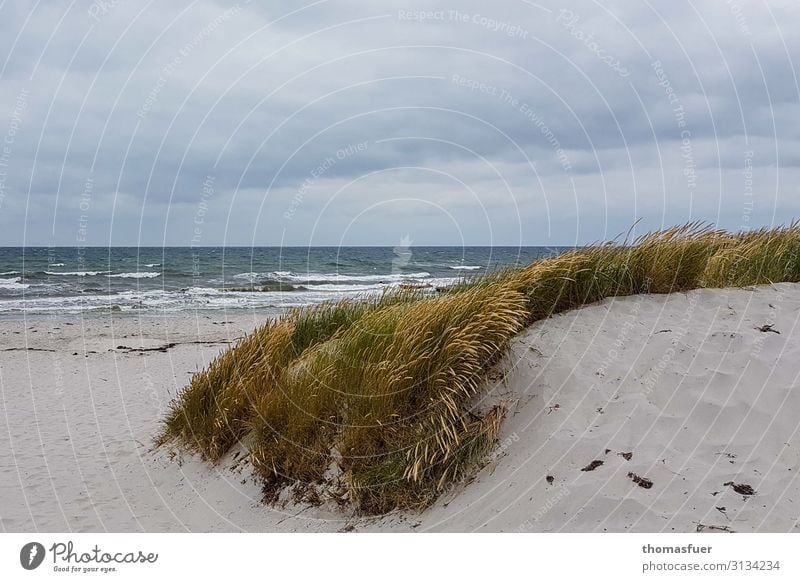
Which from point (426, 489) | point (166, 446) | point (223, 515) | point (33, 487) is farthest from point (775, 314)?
point (33, 487)

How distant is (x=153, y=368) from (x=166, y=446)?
22.5 feet

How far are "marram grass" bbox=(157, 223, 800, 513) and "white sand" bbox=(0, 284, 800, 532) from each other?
267mm

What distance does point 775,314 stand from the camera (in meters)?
7.54

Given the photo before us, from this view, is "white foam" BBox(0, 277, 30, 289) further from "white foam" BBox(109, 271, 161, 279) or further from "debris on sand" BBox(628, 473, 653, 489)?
"debris on sand" BBox(628, 473, 653, 489)

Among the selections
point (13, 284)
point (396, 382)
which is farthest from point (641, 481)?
point (13, 284)

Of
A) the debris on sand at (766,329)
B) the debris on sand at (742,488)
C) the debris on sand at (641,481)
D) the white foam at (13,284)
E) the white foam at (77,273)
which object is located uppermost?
the debris on sand at (766,329)

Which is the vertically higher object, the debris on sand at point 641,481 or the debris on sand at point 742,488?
the debris on sand at point 742,488

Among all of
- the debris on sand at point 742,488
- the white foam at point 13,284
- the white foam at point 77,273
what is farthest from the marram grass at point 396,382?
the white foam at point 77,273

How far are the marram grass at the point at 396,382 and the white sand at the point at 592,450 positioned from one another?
0.88ft

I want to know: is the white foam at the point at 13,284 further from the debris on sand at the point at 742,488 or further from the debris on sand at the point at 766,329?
the debris on sand at the point at 742,488

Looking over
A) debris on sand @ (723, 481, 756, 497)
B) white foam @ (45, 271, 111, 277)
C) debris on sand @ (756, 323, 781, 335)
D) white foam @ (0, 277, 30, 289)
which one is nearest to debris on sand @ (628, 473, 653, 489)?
debris on sand @ (723, 481, 756, 497)

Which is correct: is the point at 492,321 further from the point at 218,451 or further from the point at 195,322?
the point at 195,322

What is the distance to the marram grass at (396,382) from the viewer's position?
19.1ft

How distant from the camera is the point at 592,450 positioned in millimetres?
5535
